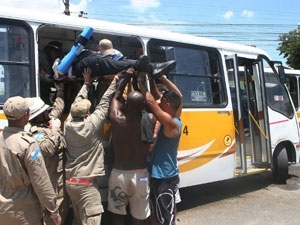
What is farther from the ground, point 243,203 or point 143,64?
point 143,64

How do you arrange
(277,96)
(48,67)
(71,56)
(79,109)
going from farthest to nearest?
(277,96) < (48,67) < (71,56) < (79,109)

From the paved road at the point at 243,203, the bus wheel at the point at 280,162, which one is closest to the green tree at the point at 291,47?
the paved road at the point at 243,203

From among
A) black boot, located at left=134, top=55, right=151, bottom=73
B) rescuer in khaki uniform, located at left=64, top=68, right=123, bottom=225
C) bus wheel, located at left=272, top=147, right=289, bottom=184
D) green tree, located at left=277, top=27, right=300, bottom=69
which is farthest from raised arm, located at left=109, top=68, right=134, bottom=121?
green tree, located at left=277, top=27, right=300, bottom=69

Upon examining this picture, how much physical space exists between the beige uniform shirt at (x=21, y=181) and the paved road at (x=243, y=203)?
304cm

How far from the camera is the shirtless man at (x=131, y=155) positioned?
4.65m

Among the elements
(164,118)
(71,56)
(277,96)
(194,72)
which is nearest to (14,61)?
(71,56)

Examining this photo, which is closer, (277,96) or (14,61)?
(14,61)

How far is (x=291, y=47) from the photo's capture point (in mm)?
24109

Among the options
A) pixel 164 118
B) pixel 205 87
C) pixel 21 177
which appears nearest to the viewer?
pixel 21 177

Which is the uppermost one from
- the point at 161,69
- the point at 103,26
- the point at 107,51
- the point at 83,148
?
the point at 103,26

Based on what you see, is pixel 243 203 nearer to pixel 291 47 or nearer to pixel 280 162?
pixel 280 162

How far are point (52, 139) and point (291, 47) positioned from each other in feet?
72.6

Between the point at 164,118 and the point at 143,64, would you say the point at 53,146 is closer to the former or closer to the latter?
the point at 164,118

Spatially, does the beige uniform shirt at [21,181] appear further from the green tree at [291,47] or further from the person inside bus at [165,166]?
the green tree at [291,47]
